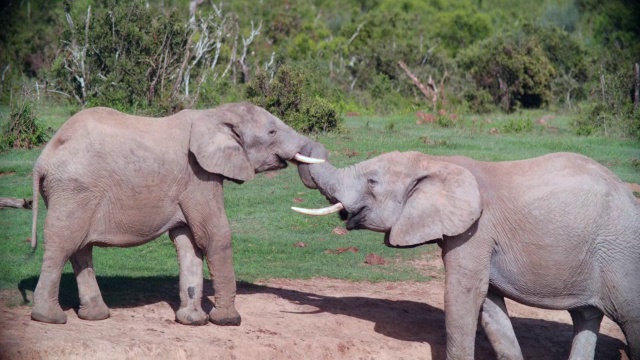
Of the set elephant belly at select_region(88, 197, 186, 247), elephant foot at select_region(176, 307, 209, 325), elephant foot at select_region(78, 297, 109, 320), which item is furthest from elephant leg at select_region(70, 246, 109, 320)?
elephant foot at select_region(176, 307, 209, 325)

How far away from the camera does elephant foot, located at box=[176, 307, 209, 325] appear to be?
8.70 metres

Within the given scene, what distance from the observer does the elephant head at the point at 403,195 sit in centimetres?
773

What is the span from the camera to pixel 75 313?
8.57 metres

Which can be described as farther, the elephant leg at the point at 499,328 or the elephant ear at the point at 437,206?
the elephant leg at the point at 499,328

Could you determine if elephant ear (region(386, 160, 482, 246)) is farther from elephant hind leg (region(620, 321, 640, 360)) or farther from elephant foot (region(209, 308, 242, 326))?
elephant foot (region(209, 308, 242, 326))

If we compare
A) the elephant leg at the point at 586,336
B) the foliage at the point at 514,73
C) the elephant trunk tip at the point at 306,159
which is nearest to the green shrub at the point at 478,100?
the foliage at the point at 514,73

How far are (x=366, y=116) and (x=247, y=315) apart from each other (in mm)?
11811

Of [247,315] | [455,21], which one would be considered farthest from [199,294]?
[455,21]

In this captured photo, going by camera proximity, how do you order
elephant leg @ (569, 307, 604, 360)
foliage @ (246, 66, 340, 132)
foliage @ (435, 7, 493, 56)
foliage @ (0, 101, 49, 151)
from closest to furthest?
elephant leg @ (569, 307, 604, 360)
foliage @ (0, 101, 49, 151)
foliage @ (246, 66, 340, 132)
foliage @ (435, 7, 493, 56)

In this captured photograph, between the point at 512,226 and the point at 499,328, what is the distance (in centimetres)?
90

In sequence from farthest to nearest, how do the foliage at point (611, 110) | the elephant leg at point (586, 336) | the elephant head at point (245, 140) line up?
the foliage at point (611, 110), the elephant head at point (245, 140), the elephant leg at point (586, 336)

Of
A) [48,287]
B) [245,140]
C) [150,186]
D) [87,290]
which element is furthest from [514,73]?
[48,287]

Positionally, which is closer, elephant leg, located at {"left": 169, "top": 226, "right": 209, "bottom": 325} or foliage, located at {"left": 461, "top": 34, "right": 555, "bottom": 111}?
elephant leg, located at {"left": 169, "top": 226, "right": 209, "bottom": 325}

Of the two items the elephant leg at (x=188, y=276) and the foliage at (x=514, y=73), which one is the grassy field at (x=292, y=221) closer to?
the elephant leg at (x=188, y=276)
